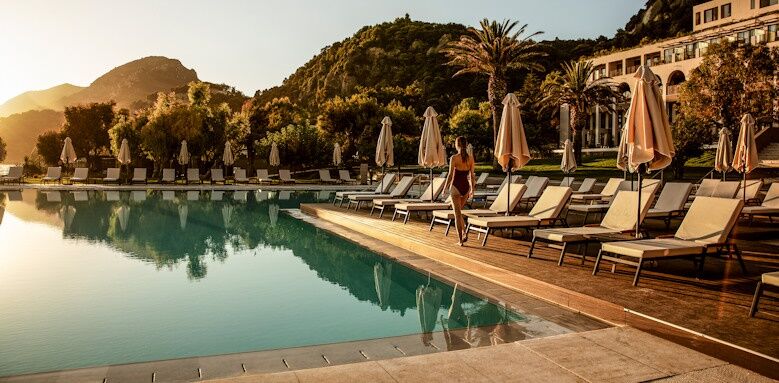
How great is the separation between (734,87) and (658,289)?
29.5 meters

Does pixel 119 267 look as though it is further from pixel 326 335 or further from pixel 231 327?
pixel 326 335

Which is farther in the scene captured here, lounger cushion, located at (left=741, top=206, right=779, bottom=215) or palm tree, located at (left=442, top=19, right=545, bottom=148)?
palm tree, located at (left=442, top=19, right=545, bottom=148)

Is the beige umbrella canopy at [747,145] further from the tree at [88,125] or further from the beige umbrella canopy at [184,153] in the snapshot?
the tree at [88,125]

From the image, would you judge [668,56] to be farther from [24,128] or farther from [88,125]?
[24,128]

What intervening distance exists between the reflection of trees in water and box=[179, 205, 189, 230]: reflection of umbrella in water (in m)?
0.02

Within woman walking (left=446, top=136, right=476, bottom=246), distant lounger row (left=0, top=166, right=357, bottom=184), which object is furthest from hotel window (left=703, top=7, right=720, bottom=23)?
woman walking (left=446, top=136, right=476, bottom=246)

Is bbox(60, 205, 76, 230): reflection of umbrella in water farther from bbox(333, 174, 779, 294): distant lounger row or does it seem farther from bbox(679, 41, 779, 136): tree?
bbox(679, 41, 779, 136): tree

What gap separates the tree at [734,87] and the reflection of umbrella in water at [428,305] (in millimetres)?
28633

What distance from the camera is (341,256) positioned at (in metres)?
10.1

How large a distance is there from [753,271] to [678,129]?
26.7 metres

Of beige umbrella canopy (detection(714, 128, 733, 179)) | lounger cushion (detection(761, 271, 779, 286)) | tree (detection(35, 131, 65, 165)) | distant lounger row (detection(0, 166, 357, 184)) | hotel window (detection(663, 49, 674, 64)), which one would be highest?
hotel window (detection(663, 49, 674, 64))

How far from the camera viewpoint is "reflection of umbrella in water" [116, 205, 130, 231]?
571 inches

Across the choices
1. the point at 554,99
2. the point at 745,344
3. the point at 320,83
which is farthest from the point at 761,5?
the point at 745,344

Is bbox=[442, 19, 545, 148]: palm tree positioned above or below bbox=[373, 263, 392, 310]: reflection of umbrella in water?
above
